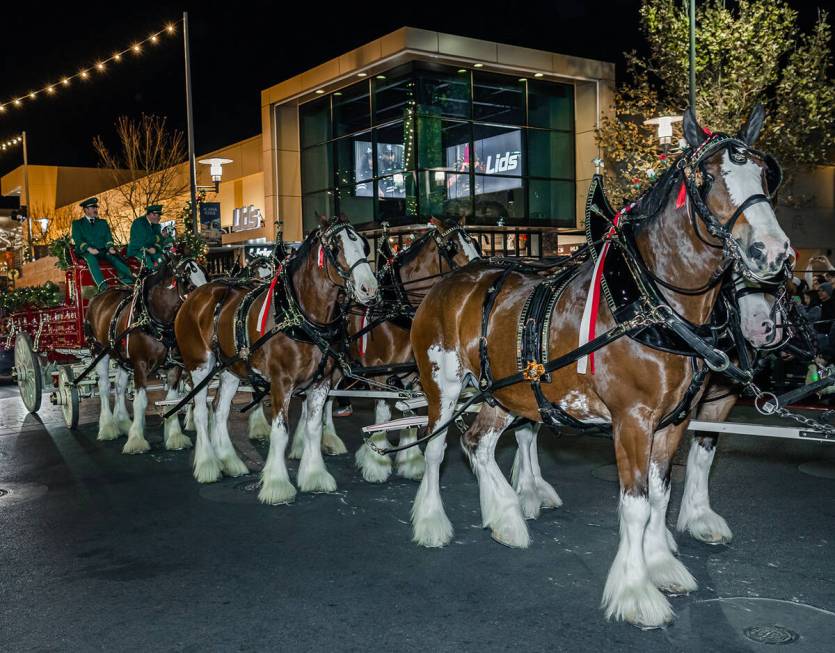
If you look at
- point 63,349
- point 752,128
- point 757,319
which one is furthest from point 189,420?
point 752,128

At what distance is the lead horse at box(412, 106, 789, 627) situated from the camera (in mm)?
3904

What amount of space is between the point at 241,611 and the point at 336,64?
70.5 ft

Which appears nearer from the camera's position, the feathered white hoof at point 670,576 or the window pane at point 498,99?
the feathered white hoof at point 670,576

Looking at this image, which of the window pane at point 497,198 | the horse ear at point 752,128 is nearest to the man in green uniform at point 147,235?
the horse ear at point 752,128

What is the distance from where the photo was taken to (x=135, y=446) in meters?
9.24

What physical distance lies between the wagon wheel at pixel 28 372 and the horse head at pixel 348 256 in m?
6.89

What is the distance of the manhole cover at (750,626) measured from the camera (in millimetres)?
3992

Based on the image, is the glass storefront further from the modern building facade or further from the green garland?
the green garland

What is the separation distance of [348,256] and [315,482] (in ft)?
6.79

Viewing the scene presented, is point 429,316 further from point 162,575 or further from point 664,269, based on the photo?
point 162,575

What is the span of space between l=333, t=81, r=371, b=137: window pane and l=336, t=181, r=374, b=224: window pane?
178cm

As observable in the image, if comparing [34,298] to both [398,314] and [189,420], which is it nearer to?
[189,420]

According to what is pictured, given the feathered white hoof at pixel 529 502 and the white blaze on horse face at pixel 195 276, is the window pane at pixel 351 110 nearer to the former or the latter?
the white blaze on horse face at pixel 195 276

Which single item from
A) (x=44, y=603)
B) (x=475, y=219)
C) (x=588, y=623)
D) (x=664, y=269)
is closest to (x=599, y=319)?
(x=664, y=269)
